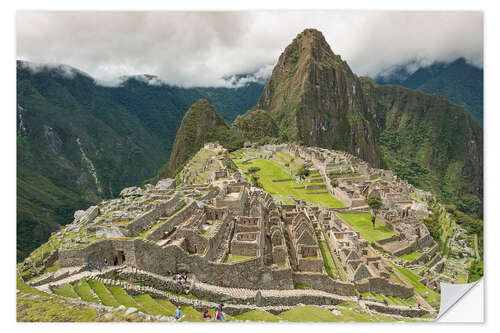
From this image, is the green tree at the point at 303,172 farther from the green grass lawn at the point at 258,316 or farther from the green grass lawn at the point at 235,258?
the green grass lawn at the point at 258,316

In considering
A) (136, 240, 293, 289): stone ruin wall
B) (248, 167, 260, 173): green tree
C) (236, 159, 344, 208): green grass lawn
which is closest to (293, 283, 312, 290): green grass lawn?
(136, 240, 293, 289): stone ruin wall

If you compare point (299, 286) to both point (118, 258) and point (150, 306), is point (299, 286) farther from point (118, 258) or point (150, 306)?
point (118, 258)

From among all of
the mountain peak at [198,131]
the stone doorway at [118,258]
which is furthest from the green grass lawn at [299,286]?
the mountain peak at [198,131]

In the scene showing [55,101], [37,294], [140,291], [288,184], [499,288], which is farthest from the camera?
[55,101]

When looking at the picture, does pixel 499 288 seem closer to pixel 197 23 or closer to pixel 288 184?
pixel 197 23

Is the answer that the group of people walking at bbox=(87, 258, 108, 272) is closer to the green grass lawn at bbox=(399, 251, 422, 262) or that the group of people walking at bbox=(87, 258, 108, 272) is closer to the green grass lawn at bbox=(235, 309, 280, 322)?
the green grass lawn at bbox=(235, 309, 280, 322)

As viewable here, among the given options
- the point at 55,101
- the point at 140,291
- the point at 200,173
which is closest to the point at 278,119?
the point at 55,101
